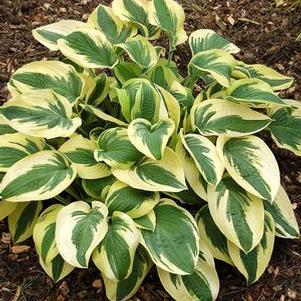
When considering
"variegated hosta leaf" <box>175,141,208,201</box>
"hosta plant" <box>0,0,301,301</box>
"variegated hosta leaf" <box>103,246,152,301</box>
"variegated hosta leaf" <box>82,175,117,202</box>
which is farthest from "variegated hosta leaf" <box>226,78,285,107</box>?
"variegated hosta leaf" <box>103,246,152,301</box>

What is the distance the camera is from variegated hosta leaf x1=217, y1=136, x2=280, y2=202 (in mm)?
1760

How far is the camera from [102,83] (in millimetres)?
2066

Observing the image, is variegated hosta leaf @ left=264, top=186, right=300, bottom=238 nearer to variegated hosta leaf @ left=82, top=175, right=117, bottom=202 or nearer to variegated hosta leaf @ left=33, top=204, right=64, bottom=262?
variegated hosta leaf @ left=82, top=175, right=117, bottom=202

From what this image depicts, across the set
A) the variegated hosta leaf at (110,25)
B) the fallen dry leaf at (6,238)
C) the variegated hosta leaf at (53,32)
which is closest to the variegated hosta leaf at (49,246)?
the fallen dry leaf at (6,238)

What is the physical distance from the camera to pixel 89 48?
2.00 meters

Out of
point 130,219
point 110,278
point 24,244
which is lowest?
point 24,244

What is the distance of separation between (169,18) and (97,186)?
686mm

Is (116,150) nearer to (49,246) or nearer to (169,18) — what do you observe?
(49,246)

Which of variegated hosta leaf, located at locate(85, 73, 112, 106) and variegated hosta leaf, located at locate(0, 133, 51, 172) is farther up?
variegated hosta leaf, located at locate(85, 73, 112, 106)

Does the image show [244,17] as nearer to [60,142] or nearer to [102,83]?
[102,83]

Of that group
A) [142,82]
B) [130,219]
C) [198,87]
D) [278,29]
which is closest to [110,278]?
[130,219]

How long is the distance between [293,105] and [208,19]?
875 millimetres

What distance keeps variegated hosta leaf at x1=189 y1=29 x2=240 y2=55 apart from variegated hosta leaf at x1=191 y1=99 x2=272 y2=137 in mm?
331

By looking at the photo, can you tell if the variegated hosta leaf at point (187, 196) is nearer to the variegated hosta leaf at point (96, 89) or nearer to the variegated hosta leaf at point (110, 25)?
the variegated hosta leaf at point (96, 89)
